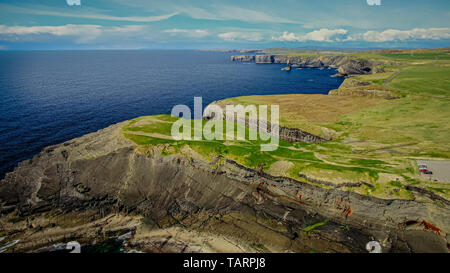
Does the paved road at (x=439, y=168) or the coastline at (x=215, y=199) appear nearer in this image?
the coastline at (x=215, y=199)

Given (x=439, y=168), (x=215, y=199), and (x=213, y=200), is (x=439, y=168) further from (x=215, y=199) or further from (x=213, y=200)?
(x=213, y=200)

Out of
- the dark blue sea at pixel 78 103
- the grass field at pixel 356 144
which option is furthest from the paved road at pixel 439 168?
the dark blue sea at pixel 78 103

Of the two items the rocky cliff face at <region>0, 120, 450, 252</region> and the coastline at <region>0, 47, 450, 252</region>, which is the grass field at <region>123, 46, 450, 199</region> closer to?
the coastline at <region>0, 47, 450, 252</region>

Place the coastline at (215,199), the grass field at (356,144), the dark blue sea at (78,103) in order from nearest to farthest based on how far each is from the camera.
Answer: the coastline at (215,199) < the grass field at (356,144) < the dark blue sea at (78,103)

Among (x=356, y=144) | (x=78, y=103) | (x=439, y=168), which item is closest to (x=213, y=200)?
(x=356, y=144)

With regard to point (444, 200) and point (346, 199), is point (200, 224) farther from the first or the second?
point (444, 200)

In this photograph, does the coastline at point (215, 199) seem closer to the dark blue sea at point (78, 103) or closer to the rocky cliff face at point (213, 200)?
the rocky cliff face at point (213, 200)

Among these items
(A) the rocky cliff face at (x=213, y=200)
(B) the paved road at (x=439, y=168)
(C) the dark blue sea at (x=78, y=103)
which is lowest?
(A) the rocky cliff face at (x=213, y=200)
